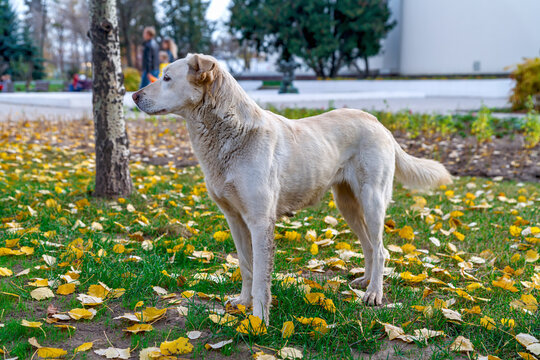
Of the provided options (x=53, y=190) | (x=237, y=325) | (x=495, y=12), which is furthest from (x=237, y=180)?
(x=495, y=12)

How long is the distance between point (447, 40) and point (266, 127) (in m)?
27.9

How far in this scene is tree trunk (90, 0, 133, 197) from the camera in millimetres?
4992

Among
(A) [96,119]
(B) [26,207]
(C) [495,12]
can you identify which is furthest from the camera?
(C) [495,12]

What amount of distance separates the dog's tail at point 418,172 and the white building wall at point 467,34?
81.9 ft

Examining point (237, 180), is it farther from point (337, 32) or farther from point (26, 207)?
point (337, 32)

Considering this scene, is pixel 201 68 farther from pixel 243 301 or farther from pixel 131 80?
pixel 131 80

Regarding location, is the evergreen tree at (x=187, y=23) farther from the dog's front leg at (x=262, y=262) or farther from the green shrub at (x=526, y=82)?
the dog's front leg at (x=262, y=262)

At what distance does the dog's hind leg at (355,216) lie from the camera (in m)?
3.52

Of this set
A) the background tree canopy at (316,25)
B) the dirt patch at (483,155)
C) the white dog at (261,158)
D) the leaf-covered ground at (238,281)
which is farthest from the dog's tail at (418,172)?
the background tree canopy at (316,25)

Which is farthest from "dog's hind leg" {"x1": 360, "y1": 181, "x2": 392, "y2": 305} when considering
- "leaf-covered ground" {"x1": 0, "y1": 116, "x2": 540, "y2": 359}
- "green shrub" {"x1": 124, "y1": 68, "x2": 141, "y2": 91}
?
"green shrub" {"x1": 124, "y1": 68, "x2": 141, "y2": 91}

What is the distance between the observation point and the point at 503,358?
246 cm

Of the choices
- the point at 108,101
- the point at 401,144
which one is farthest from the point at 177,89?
the point at 401,144

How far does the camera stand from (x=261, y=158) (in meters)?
2.76

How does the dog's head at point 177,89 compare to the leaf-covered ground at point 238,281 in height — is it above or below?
above
